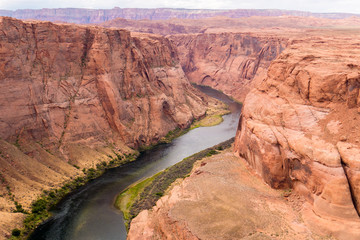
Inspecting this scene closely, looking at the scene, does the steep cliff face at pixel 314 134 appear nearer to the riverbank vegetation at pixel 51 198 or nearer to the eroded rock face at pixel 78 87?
the riverbank vegetation at pixel 51 198

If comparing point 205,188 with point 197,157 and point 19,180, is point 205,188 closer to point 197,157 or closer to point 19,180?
Answer: point 197,157

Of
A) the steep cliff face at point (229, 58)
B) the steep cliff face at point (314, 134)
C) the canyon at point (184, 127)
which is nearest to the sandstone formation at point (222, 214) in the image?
the canyon at point (184, 127)

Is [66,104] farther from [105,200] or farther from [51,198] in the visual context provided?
[105,200]

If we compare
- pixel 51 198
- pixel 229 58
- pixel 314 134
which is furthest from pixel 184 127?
pixel 229 58

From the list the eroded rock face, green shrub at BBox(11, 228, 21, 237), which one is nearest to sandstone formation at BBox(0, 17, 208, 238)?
the eroded rock face

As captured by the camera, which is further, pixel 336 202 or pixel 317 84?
pixel 317 84

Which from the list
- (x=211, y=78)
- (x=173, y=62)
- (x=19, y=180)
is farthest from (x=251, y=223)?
(x=211, y=78)
